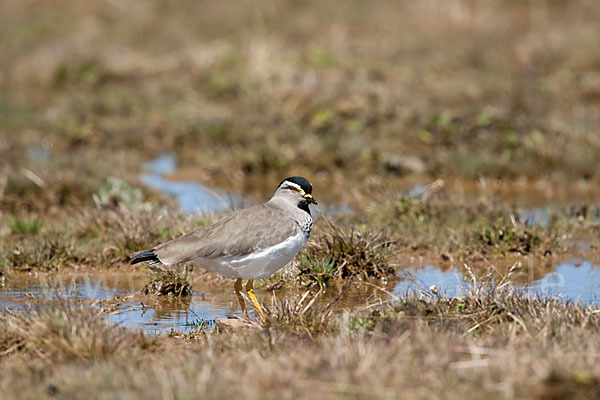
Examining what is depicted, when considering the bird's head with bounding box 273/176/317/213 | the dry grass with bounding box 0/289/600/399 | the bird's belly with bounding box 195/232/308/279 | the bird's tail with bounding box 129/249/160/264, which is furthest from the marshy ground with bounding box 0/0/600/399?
the bird's head with bounding box 273/176/317/213

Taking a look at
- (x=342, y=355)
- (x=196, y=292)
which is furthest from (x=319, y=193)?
(x=342, y=355)

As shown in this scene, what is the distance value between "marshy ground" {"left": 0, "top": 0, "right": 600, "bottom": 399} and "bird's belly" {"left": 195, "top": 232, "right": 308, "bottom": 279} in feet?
0.91

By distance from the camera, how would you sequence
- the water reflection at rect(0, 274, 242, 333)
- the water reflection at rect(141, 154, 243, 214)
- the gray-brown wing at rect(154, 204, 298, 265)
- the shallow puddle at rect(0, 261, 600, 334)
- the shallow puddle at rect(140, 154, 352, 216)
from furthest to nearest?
the water reflection at rect(141, 154, 243, 214) < the shallow puddle at rect(140, 154, 352, 216) < the shallow puddle at rect(0, 261, 600, 334) < the water reflection at rect(0, 274, 242, 333) < the gray-brown wing at rect(154, 204, 298, 265)

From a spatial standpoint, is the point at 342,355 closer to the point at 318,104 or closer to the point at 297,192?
the point at 297,192

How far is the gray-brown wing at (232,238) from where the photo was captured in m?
6.91

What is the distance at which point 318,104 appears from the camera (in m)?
15.7

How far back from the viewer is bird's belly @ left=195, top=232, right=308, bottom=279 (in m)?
6.92

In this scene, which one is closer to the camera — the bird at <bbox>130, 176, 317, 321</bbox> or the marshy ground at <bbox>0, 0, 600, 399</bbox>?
the marshy ground at <bbox>0, 0, 600, 399</bbox>

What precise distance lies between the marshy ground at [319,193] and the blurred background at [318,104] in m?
0.06

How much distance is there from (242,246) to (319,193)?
5822mm

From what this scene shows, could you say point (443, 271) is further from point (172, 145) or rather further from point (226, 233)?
point (172, 145)

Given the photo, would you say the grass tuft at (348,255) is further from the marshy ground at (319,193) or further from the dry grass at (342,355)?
the dry grass at (342,355)

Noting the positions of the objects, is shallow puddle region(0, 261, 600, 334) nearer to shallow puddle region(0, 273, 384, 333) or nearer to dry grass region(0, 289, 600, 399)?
A: shallow puddle region(0, 273, 384, 333)

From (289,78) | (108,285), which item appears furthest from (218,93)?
(108,285)
